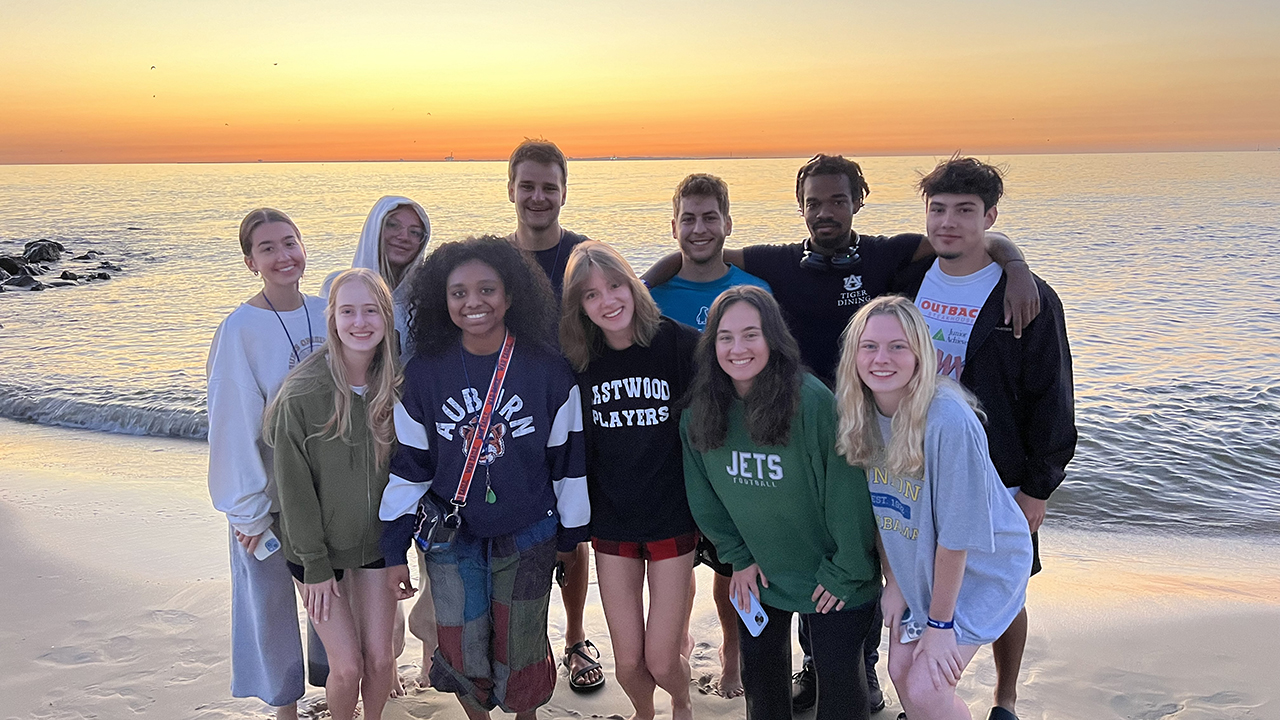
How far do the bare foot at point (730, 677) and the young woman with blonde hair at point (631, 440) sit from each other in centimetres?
79

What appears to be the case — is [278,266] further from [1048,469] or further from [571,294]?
[1048,469]

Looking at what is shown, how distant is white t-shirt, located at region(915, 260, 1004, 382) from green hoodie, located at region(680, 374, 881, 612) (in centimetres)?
75

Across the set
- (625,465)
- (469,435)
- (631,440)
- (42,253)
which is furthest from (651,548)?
(42,253)

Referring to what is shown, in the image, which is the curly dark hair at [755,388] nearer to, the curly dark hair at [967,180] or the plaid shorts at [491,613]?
the plaid shorts at [491,613]

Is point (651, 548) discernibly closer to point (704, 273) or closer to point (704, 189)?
point (704, 273)

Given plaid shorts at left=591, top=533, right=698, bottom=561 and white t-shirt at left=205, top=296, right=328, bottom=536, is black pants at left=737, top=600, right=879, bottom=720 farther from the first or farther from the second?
white t-shirt at left=205, top=296, right=328, bottom=536

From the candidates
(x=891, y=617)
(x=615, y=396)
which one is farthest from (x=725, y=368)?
(x=891, y=617)

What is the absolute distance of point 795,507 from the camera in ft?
10.6

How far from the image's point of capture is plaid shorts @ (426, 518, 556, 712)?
3402 mm

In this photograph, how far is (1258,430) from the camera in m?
9.12

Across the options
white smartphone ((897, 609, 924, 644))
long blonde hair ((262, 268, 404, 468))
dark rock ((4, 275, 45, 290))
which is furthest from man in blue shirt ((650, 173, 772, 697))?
dark rock ((4, 275, 45, 290))

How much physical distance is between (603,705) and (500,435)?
1763mm

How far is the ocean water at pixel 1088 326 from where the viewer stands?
8.05 metres

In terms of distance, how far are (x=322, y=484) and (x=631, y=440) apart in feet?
4.36
